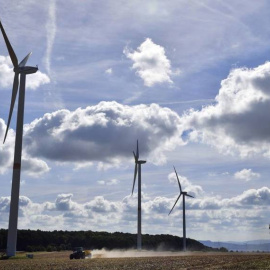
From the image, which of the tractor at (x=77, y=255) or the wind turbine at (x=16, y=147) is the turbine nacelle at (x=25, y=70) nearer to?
the wind turbine at (x=16, y=147)

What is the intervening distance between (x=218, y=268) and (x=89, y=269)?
16.9m

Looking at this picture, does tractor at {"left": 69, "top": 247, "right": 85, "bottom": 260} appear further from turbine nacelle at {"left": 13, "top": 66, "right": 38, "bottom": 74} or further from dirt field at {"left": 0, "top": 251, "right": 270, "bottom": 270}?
turbine nacelle at {"left": 13, "top": 66, "right": 38, "bottom": 74}

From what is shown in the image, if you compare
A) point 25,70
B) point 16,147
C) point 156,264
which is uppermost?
point 25,70

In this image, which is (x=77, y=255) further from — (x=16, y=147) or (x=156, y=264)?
(x=156, y=264)

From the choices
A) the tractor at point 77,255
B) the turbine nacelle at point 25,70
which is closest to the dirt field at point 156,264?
the tractor at point 77,255

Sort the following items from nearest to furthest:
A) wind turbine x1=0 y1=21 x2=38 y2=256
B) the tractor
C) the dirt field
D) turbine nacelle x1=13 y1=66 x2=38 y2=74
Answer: the dirt field → wind turbine x1=0 y1=21 x2=38 y2=256 → the tractor → turbine nacelle x1=13 y1=66 x2=38 y2=74

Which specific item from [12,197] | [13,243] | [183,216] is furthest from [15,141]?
[183,216]

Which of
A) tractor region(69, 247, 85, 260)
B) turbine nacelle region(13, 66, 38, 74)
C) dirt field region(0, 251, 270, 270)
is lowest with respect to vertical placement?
dirt field region(0, 251, 270, 270)

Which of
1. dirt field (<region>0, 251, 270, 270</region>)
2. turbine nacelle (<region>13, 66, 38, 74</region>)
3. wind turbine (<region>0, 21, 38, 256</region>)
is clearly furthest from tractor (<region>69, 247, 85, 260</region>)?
turbine nacelle (<region>13, 66, 38, 74</region>)

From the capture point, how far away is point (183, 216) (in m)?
179

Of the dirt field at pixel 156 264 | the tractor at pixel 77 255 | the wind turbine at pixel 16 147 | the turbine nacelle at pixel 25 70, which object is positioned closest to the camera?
the dirt field at pixel 156 264

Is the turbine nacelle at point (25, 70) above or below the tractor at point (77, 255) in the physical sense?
above

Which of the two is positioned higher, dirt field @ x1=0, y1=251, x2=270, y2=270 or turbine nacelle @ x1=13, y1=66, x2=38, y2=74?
turbine nacelle @ x1=13, y1=66, x2=38, y2=74

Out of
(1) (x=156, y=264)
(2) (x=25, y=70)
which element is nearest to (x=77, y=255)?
(1) (x=156, y=264)
